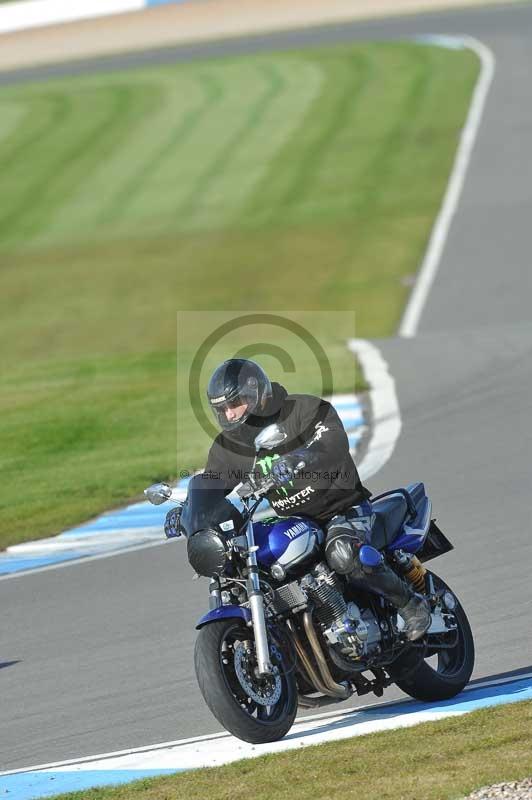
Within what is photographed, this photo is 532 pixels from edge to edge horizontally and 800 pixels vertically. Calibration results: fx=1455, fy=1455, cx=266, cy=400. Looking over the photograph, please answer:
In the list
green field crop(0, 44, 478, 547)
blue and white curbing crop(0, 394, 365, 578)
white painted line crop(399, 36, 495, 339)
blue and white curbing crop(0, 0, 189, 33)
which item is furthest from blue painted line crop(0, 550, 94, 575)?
blue and white curbing crop(0, 0, 189, 33)

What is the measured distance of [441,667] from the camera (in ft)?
25.7

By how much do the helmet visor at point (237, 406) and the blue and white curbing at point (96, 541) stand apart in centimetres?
460

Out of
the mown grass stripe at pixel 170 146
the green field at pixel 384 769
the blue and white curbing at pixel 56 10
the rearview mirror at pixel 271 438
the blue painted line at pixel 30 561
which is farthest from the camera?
the blue and white curbing at pixel 56 10

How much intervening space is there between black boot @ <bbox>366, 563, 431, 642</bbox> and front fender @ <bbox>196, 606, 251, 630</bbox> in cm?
71

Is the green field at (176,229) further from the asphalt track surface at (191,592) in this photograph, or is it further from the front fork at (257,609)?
the front fork at (257,609)

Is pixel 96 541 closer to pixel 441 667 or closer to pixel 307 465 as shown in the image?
pixel 441 667

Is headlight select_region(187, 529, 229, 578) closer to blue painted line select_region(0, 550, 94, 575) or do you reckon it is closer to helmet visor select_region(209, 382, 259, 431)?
helmet visor select_region(209, 382, 259, 431)

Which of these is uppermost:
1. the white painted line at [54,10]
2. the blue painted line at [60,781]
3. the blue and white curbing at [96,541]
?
the blue painted line at [60,781]

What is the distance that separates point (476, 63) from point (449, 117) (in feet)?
19.9

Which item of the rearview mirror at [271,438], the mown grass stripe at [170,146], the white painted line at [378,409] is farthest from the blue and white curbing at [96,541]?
the mown grass stripe at [170,146]

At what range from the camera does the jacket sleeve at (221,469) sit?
7.21m

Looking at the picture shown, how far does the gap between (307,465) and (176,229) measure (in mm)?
25247

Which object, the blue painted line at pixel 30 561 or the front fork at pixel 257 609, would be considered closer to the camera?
the front fork at pixel 257 609

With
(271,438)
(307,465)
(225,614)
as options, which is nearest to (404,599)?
(307,465)
